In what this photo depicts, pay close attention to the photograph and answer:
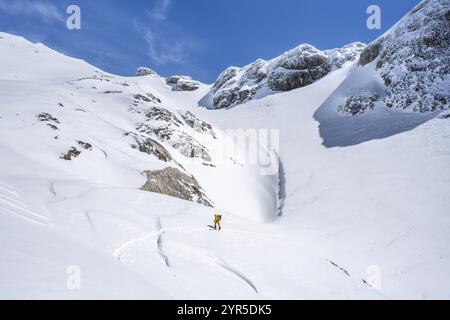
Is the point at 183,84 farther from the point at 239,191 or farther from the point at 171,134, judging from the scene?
the point at 239,191

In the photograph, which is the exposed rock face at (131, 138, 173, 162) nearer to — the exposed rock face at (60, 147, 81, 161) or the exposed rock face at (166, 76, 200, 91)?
the exposed rock face at (60, 147, 81, 161)

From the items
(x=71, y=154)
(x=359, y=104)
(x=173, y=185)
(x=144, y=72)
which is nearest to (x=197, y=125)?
(x=173, y=185)

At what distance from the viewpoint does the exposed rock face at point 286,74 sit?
64.5 meters

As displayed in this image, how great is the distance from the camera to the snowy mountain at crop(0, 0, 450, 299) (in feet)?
28.2

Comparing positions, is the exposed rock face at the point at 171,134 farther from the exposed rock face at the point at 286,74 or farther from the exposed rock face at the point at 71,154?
the exposed rock face at the point at 286,74

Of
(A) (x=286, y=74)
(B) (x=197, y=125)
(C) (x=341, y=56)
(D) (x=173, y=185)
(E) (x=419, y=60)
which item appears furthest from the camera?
(C) (x=341, y=56)

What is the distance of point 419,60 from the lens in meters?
42.2

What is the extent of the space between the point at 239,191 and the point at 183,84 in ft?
230

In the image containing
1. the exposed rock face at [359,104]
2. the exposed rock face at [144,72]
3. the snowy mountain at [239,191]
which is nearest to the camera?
the snowy mountain at [239,191]

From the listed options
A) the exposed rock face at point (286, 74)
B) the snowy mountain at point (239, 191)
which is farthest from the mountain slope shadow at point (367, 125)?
the exposed rock face at point (286, 74)

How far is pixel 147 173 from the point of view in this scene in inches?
799

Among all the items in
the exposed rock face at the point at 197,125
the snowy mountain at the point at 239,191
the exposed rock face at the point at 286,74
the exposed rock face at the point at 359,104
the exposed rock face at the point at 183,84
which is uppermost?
the exposed rock face at the point at 183,84

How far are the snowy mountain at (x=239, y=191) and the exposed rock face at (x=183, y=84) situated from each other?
38.6 m

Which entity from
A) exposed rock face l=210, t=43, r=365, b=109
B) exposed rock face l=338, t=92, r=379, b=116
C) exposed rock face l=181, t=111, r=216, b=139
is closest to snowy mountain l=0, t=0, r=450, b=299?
Result: exposed rock face l=338, t=92, r=379, b=116
